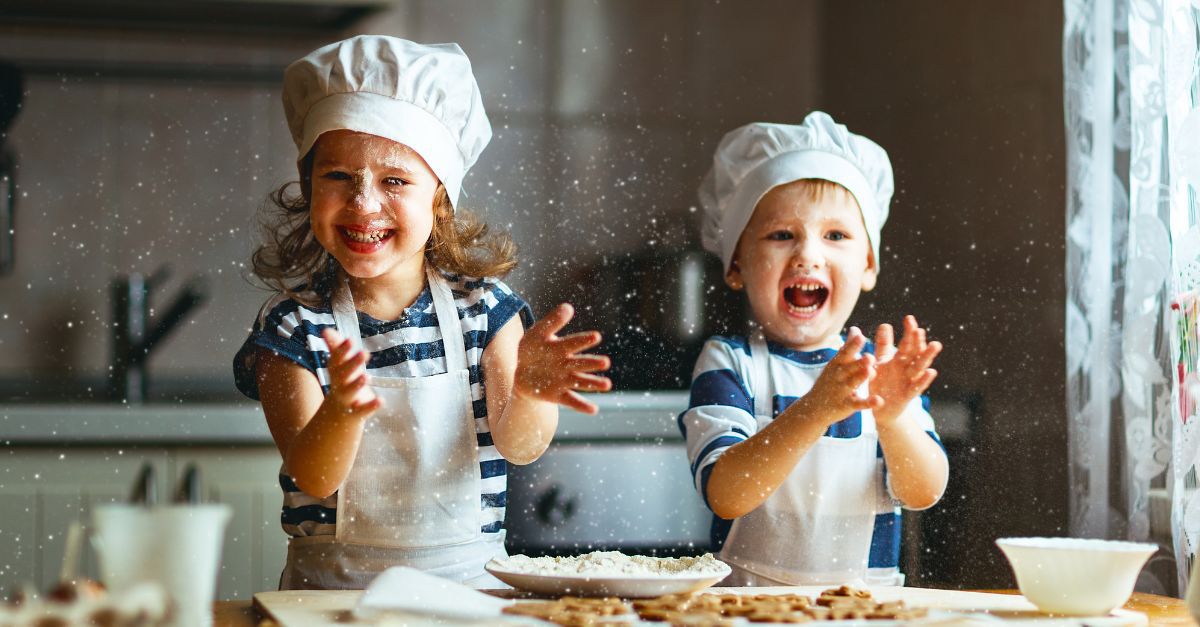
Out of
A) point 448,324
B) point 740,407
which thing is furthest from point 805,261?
point 448,324

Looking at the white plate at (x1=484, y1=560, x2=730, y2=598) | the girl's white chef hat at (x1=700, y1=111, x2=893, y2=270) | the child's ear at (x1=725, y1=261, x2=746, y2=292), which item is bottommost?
the white plate at (x1=484, y1=560, x2=730, y2=598)

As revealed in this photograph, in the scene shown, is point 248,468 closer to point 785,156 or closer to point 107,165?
point 107,165

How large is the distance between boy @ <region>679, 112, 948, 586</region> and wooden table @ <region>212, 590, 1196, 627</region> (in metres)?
0.15

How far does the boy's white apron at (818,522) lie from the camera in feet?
2.70

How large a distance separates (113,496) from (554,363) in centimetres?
45

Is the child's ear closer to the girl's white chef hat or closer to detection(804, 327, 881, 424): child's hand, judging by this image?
the girl's white chef hat

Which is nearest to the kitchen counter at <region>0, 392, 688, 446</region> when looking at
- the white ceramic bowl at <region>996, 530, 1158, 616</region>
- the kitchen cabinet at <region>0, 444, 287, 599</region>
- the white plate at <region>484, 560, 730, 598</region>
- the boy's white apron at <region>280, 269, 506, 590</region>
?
the kitchen cabinet at <region>0, 444, 287, 599</region>

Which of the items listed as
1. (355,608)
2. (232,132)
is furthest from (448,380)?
(232,132)

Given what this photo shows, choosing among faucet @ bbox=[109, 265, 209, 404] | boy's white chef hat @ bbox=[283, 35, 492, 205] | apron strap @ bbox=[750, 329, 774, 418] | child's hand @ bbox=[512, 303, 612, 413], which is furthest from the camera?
faucet @ bbox=[109, 265, 209, 404]

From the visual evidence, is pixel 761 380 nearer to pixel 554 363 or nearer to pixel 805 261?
pixel 805 261

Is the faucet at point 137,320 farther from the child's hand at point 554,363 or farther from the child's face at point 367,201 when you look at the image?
the child's hand at point 554,363

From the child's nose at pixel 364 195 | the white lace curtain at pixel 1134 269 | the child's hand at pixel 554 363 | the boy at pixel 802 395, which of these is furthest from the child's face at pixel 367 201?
the white lace curtain at pixel 1134 269

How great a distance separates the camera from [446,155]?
0.78m

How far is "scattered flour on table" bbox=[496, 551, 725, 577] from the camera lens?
0.59 m
